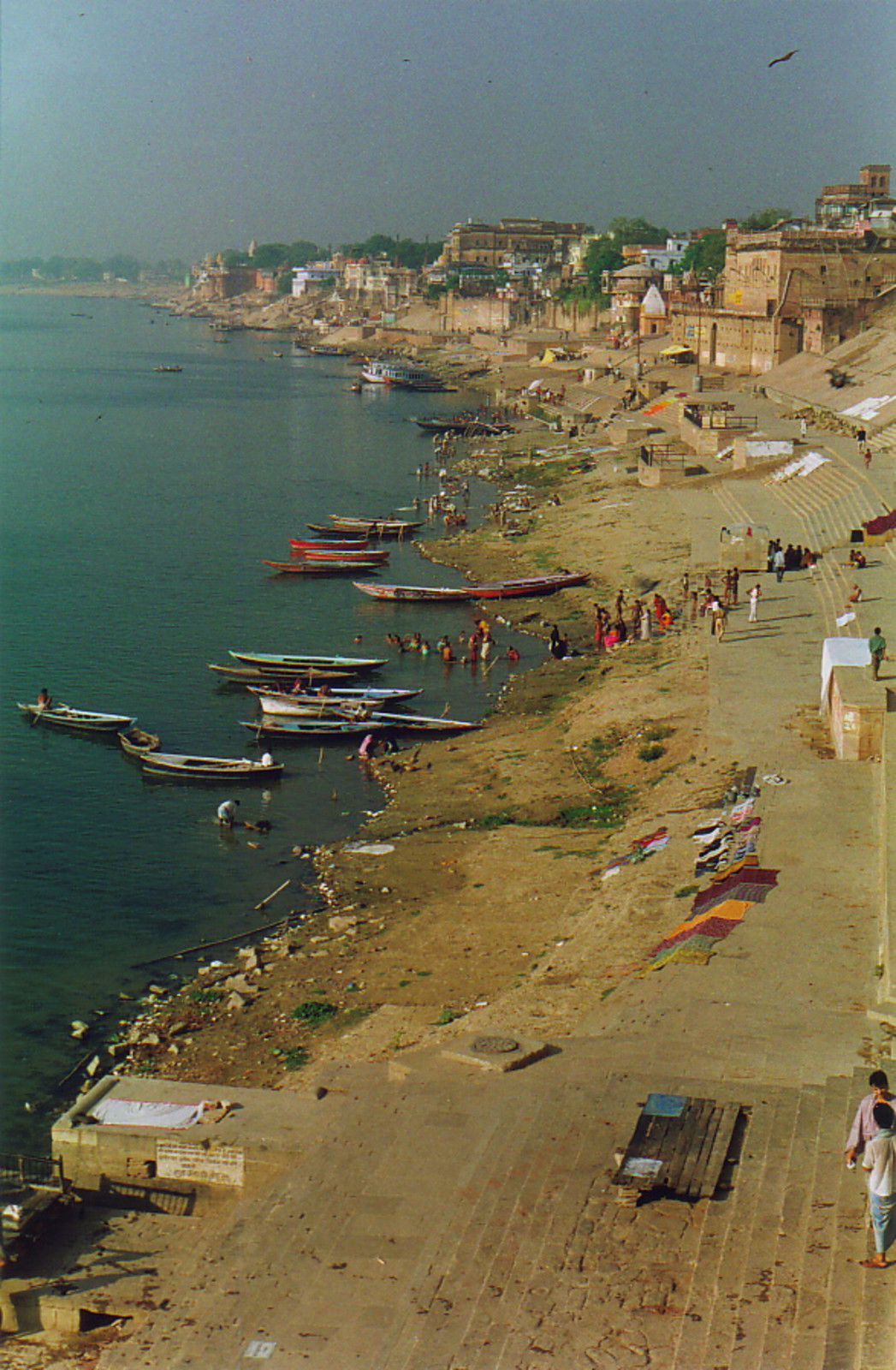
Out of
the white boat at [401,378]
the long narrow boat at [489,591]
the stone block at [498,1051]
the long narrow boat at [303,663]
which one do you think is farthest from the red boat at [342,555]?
the white boat at [401,378]

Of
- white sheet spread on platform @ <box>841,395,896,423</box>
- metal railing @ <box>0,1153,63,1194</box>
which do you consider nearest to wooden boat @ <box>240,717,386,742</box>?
metal railing @ <box>0,1153,63,1194</box>

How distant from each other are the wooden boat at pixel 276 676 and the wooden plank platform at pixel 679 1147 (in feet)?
59.0

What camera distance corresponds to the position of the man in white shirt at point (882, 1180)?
25.1 ft

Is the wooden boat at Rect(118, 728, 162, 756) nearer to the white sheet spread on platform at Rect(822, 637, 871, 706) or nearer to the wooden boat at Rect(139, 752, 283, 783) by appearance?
the wooden boat at Rect(139, 752, 283, 783)

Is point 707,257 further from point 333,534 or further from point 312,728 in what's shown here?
point 312,728

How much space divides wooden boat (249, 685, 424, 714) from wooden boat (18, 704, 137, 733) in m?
2.48

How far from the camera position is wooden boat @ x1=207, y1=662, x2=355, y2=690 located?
2720cm

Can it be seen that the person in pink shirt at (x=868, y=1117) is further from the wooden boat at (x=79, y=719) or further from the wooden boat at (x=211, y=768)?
the wooden boat at (x=79, y=719)

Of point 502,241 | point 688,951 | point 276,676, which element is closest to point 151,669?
point 276,676

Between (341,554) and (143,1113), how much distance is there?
29363 mm

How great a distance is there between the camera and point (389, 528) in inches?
1720

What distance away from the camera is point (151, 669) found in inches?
1154

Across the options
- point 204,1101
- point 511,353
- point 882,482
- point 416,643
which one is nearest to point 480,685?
point 416,643

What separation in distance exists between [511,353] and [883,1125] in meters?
90.9
